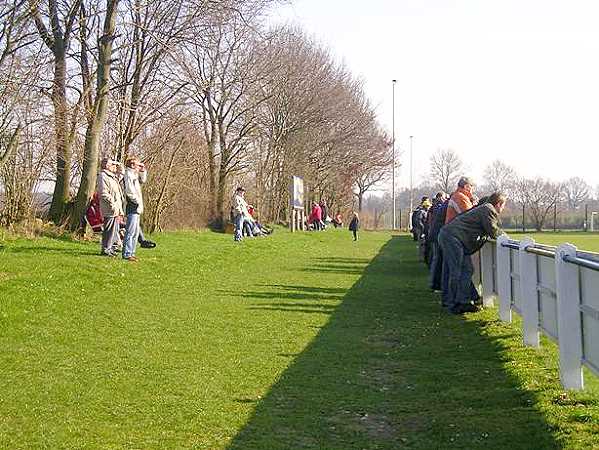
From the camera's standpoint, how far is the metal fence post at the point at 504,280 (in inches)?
Answer: 411

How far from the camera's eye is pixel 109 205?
16.0 metres

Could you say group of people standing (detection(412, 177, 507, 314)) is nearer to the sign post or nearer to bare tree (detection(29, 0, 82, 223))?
bare tree (detection(29, 0, 82, 223))

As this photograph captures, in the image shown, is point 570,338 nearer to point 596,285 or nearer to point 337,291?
point 596,285

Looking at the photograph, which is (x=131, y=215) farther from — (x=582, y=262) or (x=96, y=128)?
(x=582, y=262)

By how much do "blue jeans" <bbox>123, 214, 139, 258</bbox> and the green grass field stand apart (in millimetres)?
1262

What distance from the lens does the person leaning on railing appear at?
11594 mm

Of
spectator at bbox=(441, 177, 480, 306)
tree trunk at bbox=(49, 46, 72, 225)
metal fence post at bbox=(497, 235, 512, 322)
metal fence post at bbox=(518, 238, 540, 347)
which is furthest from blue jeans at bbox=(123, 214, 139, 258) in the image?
metal fence post at bbox=(518, 238, 540, 347)

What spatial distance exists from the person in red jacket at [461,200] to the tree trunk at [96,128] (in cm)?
1018

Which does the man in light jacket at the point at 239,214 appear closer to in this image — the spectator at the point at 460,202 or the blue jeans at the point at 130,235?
the blue jeans at the point at 130,235

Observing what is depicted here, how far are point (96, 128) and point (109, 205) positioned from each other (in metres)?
5.23

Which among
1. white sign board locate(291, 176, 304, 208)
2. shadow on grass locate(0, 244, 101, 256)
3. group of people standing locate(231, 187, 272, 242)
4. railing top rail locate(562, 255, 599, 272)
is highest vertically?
white sign board locate(291, 176, 304, 208)

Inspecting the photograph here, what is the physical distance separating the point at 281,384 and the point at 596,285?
2599 millimetres

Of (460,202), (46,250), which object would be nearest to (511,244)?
(460,202)

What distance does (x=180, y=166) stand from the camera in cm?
3000
